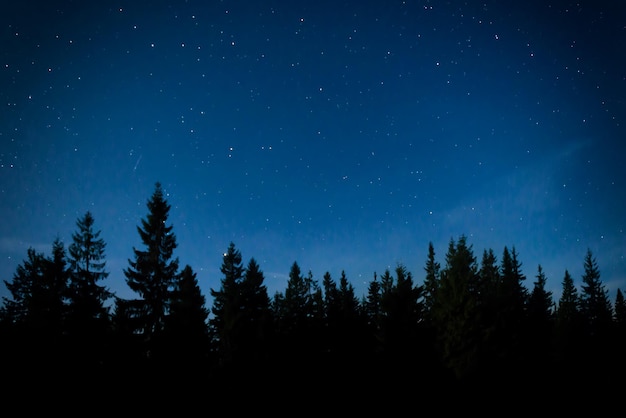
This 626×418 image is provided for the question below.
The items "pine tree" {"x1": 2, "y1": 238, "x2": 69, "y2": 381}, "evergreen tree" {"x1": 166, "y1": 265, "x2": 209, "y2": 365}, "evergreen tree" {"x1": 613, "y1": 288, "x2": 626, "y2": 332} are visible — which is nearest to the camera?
"pine tree" {"x1": 2, "y1": 238, "x2": 69, "y2": 381}

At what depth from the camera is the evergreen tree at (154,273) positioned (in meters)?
25.2

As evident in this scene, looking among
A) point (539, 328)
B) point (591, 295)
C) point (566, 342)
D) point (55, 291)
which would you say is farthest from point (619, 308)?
point (55, 291)

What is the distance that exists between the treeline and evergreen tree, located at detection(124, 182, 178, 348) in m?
0.07

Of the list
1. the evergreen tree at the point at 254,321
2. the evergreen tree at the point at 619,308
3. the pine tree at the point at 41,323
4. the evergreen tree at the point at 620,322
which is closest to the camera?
the pine tree at the point at 41,323

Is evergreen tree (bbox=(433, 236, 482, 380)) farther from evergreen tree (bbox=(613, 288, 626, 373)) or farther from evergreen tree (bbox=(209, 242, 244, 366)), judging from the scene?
evergreen tree (bbox=(613, 288, 626, 373))

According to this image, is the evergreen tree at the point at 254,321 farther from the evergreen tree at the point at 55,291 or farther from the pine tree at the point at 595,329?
the pine tree at the point at 595,329

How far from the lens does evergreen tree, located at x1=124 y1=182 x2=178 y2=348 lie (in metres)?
25.2

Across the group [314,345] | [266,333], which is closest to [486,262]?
[314,345]

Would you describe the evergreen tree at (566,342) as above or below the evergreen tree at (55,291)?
below

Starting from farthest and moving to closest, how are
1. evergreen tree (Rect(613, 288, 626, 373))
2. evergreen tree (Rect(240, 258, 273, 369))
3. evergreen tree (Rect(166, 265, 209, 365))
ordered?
evergreen tree (Rect(613, 288, 626, 373)) < evergreen tree (Rect(240, 258, 273, 369)) < evergreen tree (Rect(166, 265, 209, 365))

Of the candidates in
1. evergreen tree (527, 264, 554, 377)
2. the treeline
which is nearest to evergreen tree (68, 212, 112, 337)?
the treeline

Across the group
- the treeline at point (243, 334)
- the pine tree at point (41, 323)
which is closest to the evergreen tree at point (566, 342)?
the treeline at point (243, 334)

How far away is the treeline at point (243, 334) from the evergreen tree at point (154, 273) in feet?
0.24

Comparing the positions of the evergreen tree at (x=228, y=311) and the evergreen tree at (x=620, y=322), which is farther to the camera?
the evergreen tree at (x=620, y=322)
